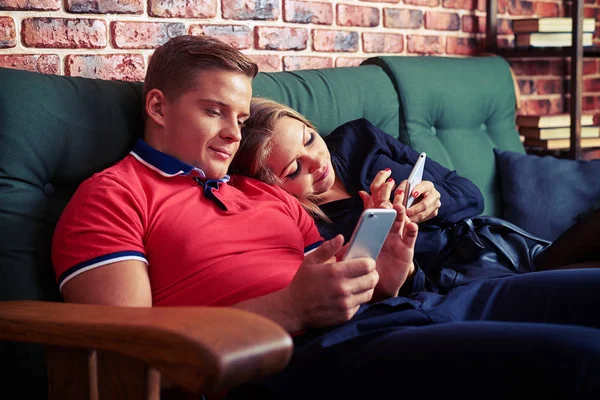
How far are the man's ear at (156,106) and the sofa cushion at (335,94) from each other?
0.39 meters

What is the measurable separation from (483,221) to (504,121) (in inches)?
30.4

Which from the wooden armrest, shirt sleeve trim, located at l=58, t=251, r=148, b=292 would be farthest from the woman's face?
the wooden armrest

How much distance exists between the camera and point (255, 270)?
1.37 metres

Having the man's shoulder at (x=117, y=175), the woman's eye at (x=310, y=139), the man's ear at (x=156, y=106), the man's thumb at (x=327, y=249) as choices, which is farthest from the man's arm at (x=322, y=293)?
the woman's eye at (x=310, y=139)

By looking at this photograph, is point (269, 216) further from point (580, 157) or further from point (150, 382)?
point (580, 157)

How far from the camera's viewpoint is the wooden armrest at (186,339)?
791 mm

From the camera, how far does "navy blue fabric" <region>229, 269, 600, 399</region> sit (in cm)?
98

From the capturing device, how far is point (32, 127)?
1406mm

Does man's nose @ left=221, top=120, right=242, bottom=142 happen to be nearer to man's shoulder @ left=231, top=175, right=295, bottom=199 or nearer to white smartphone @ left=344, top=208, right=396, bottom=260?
man's shoulder @ left=231, top=175, right=295, bottom=199

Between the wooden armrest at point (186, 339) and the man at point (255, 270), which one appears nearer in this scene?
the wooden armrest at point (186, 339)

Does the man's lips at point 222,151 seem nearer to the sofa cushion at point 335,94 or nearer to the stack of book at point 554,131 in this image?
the sofa cushion at point 335,94

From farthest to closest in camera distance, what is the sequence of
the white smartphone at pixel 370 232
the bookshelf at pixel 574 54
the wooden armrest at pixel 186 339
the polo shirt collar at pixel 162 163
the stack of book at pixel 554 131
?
1. the stack of book at pixel 554 131
2. the bookshelf at pixel 574 54
3. the polo shirt collar at pixel 162 163
4. the white smartphone at pixel 370 232
5. the wooden armrest at pixel 186 339

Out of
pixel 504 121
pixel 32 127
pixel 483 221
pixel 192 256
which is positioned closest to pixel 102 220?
pixel 192 256

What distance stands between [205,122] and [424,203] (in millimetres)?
557
